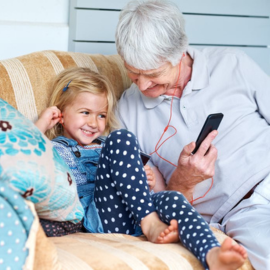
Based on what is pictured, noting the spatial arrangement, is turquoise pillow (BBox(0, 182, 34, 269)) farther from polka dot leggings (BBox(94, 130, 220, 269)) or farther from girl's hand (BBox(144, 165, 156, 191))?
girl's hand (BBox(144, 165, 156, 191))

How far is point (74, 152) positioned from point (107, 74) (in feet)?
1.46

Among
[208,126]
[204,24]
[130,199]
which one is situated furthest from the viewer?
[204,24]

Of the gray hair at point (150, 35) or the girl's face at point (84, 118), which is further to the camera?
the girl's face at point (84, 118)

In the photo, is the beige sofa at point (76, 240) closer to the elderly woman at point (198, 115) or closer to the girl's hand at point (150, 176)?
the elderly woman at point (198, 115)

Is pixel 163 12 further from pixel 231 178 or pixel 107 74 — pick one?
pixel 231 178

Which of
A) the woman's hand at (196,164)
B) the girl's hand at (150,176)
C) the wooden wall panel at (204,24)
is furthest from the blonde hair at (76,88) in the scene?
the wooden wall panel at (204,24)

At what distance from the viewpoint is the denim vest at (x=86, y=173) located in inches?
70.2

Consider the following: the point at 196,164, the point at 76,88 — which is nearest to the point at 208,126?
the point at 196,164

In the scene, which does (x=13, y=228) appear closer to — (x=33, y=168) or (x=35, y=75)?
(x=33, y=168)

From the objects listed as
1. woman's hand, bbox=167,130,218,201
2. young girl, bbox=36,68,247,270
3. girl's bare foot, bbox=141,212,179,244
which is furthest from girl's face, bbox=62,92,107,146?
girl's bare foot, bbox=141,212,179,244

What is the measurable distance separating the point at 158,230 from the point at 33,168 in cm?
50

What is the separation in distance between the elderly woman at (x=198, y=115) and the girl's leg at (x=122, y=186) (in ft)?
0.84

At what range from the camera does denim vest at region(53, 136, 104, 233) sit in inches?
70.2

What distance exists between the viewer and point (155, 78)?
1.95 meters
